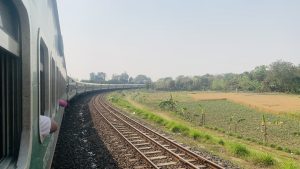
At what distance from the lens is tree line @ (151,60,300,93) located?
104188 millimetres

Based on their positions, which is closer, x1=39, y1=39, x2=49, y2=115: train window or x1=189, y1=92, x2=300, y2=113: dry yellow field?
x1=39, y1=39, x2=49, y2=115: train window

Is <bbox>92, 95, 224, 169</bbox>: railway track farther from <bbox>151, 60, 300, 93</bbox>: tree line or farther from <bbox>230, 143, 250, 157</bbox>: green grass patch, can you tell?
<bbox>151, 60, 300, 93</bbox>: tree line

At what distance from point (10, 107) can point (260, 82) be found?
399 feet

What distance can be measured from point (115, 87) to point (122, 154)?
75443 mm

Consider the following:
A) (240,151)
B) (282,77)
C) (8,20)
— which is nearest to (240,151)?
(240,151)

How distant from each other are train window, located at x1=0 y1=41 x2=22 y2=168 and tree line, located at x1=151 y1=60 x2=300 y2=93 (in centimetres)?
10450

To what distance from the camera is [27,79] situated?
3074mm

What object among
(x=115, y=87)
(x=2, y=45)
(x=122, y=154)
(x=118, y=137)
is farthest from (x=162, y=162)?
(x=115, y=87)

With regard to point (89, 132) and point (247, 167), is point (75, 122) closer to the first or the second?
point (89, 132)

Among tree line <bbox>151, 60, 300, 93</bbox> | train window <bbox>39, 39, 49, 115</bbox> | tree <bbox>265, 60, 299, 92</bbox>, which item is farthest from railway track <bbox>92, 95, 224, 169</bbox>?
tree <bbox>265, 60, 299, 92</bbox>

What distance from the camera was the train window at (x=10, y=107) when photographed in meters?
2.85

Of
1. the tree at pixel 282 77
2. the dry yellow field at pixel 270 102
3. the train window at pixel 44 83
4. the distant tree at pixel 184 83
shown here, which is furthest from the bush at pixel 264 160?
the distant tree at pixel 184 83

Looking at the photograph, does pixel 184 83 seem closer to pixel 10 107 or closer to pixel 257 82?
pixel 257 82

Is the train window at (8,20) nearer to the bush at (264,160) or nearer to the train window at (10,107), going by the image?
the train window at (10,107)
